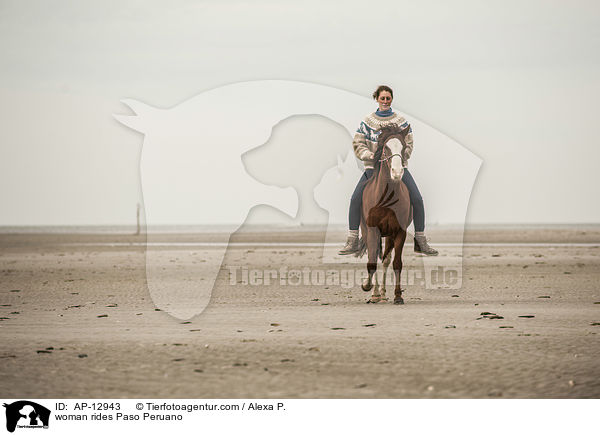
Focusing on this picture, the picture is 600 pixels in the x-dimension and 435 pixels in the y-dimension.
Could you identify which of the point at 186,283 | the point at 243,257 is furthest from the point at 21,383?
the point at 243,257

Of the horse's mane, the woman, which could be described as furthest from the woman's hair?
the horse's mane

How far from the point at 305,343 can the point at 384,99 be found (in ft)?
19.1

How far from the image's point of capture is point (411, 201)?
14906 millimetres

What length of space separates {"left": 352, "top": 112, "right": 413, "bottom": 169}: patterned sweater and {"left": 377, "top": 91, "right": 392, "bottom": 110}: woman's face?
0.75 feet

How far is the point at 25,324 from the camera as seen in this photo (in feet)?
43.6

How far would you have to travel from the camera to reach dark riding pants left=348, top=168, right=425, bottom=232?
14.8 meters

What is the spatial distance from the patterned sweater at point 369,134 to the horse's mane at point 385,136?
13cm

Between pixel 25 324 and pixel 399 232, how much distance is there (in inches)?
268

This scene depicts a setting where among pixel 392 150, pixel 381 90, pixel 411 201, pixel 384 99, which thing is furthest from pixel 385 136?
pixel 411 201

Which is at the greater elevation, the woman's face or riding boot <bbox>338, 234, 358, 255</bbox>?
the woman's face

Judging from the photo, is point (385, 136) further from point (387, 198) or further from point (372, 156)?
point (387, 198)

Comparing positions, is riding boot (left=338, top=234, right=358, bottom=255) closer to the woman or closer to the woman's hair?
the woman
